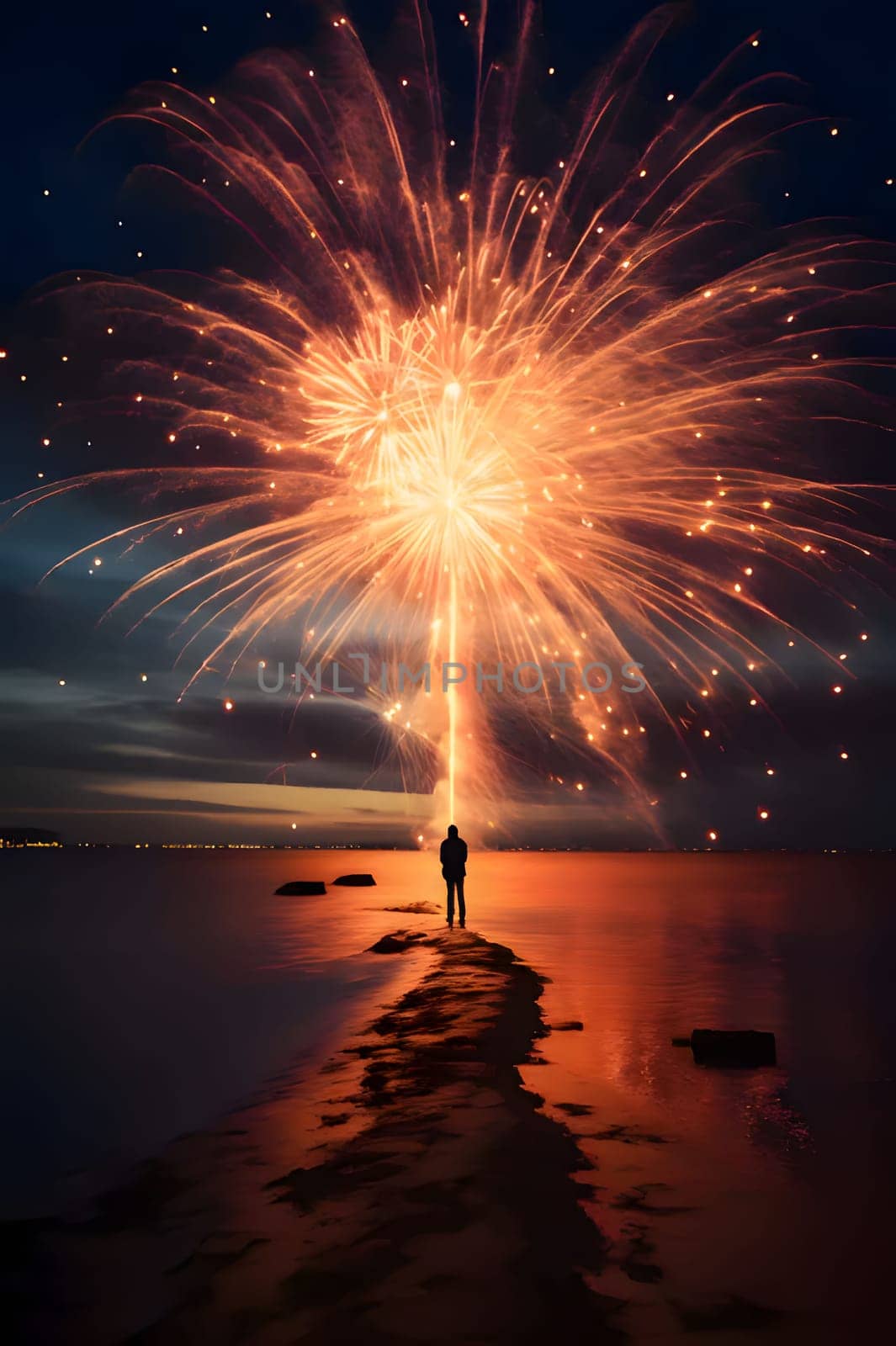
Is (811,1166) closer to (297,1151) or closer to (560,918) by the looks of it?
(297,1151)

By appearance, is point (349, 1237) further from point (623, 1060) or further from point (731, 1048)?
point (731, 1048)

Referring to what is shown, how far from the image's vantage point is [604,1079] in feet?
38.6

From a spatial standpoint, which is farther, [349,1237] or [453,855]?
[453,855]

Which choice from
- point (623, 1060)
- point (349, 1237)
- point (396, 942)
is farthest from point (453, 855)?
point (349, 1237)

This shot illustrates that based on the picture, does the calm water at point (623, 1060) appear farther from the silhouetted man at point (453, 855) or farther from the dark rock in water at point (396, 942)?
the silhouetted man at point (453, 855)

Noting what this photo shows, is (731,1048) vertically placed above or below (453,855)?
below

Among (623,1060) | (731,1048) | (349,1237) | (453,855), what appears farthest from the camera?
(453,855)

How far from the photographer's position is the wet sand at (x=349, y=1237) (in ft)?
18.6

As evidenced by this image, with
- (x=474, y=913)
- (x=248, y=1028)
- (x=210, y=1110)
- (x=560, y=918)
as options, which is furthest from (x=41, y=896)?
(x=210, y=1110)

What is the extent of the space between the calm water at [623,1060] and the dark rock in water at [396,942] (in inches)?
33.3

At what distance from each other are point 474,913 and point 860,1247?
42330 millimetres

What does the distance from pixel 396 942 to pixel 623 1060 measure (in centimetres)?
1596

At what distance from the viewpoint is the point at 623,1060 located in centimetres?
1298

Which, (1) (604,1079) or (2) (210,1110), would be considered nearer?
(1) (604,1079)
